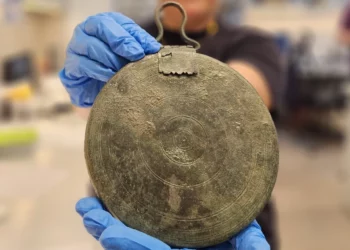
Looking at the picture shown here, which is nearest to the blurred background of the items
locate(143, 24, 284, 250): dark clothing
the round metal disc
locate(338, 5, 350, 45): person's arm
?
locate(338, 5, 350, 45): person's arm

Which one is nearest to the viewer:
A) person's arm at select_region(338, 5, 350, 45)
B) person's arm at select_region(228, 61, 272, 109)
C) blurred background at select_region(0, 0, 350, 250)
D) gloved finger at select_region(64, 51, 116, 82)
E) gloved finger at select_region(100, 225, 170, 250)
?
gloved finger at select_region(100, 225, 170, 250)

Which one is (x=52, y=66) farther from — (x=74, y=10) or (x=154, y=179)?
(x=154, y=179)

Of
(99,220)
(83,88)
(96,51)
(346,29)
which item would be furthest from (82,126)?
(346,29)

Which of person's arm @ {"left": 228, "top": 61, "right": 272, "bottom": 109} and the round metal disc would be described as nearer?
the round metal disc

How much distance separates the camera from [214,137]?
0.69 metres

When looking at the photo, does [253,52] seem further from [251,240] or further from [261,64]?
[251,240]

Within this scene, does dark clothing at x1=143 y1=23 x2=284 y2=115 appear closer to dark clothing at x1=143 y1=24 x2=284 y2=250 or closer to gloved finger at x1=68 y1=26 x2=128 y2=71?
dark clothing at x1=143 y1=24 x2=284 y2=250

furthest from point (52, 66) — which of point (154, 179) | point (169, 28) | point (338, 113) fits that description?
point (338, 113)

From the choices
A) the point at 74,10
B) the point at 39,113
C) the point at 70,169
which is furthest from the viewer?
the point at 74,10

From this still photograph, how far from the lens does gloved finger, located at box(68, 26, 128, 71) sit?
2.57ft

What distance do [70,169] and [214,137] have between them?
1.02 metres

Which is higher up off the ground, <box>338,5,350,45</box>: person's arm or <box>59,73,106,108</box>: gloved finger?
<box>59,73,106,108</box>: gloved finger

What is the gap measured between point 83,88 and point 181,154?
29cm

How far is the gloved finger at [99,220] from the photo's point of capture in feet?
2.23
